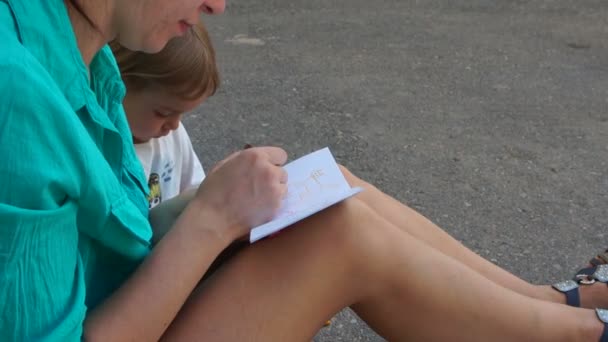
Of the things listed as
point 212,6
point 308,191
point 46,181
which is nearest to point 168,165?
point 308,191

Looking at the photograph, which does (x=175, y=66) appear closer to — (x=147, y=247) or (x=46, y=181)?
(x=147, y=247)

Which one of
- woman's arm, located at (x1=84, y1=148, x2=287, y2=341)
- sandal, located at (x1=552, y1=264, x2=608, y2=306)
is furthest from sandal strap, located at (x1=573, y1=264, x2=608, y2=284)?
woman's arm, located at (x1=84, y1=148, x2=287, y2=341)

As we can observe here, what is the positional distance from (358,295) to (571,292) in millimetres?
614

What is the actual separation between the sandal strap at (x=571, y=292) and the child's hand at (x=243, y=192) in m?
0.79

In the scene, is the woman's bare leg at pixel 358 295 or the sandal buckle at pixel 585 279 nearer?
the woman's bare leg at pixel 358 295

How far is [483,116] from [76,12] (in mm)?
2863

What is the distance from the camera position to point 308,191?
151cm

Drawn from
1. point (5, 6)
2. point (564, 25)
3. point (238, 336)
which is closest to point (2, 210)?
point (5, 6)

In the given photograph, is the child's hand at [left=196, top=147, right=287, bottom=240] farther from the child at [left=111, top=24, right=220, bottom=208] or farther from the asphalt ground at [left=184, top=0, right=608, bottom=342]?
the asphalt ground at [left=184, top=0, right=608, bottom=342]

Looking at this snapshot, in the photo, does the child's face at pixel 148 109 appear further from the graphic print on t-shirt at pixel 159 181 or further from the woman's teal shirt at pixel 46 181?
the woman's teal shirt at pixel 46 181

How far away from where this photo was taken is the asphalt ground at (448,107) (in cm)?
290

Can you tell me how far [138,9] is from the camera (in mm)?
1224

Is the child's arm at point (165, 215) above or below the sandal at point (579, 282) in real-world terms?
above

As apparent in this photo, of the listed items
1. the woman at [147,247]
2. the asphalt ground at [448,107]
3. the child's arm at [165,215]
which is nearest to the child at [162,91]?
the child's arm at [165,215]
